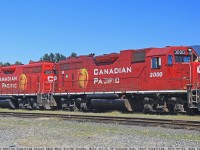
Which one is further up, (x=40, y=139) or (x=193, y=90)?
(x=193, y=90)

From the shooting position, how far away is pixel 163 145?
33.1 ft

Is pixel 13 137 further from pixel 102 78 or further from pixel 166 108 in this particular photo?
pixel 102 78

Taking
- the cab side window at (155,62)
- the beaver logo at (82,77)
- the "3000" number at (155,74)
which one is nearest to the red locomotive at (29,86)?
the beaver logo at (82,77)

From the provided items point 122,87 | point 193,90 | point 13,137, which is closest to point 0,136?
point 13,137

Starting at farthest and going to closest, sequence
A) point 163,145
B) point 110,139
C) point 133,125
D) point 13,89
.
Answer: point 13,89
point 133,125
point 110,139
point 163,145

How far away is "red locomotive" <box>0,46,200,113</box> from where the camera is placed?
21031 millimetres

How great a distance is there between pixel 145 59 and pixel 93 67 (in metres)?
4.64

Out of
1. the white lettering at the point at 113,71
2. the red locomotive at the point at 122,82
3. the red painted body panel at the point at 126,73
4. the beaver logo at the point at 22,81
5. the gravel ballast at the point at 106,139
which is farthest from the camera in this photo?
the beaver logo at the point at 22,81

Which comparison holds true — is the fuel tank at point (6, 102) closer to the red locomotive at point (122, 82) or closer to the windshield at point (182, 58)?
the red locomotive at point (122, 82)

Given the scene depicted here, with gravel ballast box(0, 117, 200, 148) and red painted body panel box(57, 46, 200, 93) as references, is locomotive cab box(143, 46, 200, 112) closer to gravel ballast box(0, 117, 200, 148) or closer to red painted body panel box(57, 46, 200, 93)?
red painted body panel box(57, 46, 200, 93)

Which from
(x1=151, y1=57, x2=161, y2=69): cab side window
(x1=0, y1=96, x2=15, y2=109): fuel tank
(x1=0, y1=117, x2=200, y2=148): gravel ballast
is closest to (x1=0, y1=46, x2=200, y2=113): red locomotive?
(x1=151, y1=57, x2=161, y2=69): cab side window

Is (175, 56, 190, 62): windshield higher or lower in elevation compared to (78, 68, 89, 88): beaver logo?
higher

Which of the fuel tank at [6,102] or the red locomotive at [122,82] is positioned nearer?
the red locomotive at [122,82]

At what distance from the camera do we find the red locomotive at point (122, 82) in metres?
21.0
